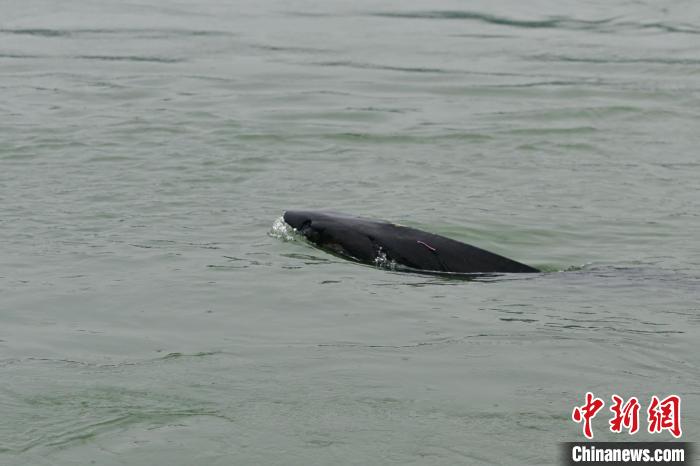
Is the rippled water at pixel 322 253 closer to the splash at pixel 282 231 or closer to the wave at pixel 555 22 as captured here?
the splash at pixel 282 231

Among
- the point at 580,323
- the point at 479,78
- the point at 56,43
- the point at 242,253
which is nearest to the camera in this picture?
the point at 580,323

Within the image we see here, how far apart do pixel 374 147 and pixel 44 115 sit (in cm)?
383

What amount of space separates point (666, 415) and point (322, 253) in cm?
361

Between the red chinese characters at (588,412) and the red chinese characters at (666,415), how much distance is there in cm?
23

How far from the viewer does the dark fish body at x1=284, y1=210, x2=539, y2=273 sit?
814 centimetres

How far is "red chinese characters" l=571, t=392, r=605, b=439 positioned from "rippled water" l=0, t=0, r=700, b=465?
0.20 feet

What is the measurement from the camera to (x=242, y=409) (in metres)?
5.51

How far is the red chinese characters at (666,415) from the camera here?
17.1 ft

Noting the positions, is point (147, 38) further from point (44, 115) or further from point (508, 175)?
point (508, 175)

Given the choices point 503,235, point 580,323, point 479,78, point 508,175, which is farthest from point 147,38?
point 580,323

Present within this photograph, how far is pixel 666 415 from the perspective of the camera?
536cm
